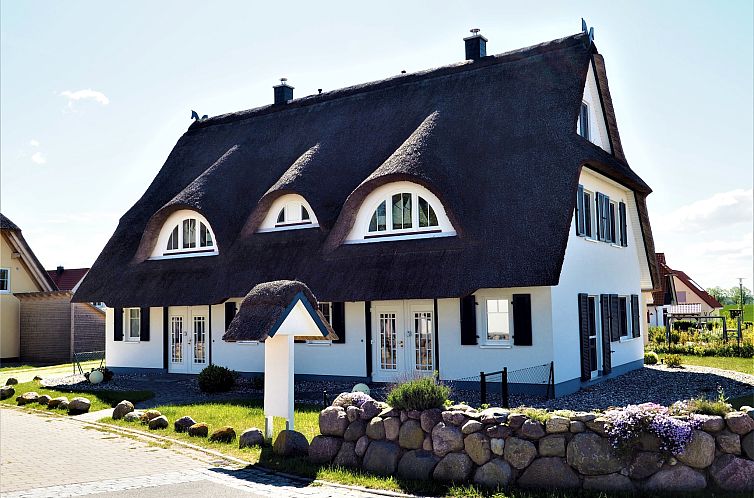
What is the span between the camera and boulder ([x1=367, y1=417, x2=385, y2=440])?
930cm

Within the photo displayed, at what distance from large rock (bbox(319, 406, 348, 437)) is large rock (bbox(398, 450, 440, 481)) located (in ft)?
3.44

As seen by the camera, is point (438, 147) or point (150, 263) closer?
point (438, 147)

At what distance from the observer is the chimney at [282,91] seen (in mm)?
25344

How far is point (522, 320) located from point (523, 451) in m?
8.08

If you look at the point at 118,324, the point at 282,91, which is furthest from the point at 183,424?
the point at 282,91

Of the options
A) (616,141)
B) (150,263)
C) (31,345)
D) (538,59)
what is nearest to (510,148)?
(538,59)

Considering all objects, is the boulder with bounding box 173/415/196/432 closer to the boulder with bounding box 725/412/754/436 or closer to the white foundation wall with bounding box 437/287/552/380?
the white foundation wall with bounding box 437/287/552/380

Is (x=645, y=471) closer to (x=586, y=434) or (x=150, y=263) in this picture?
(x=586, y=434)

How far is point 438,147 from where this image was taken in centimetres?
1789

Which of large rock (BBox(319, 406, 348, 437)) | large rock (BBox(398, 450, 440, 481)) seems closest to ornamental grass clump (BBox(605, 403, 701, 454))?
large rock (BBox(398, 450, 440, 481))

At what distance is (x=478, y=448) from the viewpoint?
8.46 metres

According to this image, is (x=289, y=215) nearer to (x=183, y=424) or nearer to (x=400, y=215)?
(x=400, y=215)

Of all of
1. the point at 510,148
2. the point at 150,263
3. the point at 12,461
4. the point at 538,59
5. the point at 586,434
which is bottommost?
the point at 12,461

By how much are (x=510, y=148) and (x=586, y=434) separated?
35.0 ft
